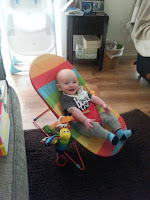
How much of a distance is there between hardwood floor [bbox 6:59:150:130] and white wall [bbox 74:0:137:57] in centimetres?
36

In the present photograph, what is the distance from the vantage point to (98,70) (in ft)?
8.27

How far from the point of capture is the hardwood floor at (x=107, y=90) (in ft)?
5.88

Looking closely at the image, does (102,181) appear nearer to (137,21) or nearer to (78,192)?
(78,192)

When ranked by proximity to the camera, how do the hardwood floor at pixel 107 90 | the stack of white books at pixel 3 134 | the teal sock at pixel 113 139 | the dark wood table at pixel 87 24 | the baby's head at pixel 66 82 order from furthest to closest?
the dark wood table at pixel 87 24 < the hardwood floor at pixel 107 90 < the baby's head at pixel 66 82 < the teal sock at pixel 113 139 < the stack of white books at pixel 3 134

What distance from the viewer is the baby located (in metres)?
1.15

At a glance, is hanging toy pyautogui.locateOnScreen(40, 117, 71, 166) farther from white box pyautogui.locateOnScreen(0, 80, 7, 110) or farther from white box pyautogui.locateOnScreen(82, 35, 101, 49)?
white box pyautogui.locateOnScreen(82, 35, 101, 49)

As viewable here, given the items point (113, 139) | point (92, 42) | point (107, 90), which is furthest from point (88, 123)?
point (92, 42)

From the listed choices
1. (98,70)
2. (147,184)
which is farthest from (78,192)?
(98,70)

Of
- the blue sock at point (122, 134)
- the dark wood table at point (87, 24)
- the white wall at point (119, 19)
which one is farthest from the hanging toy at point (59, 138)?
the white wall at point (119, 19)

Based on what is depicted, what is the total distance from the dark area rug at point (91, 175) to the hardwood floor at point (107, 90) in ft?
1.18

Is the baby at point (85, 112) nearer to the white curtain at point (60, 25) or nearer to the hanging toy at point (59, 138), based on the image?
the hanging toy at point (59, 138)

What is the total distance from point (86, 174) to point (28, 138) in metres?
0.57

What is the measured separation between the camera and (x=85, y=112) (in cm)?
123

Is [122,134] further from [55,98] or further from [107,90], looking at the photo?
[107,90]
